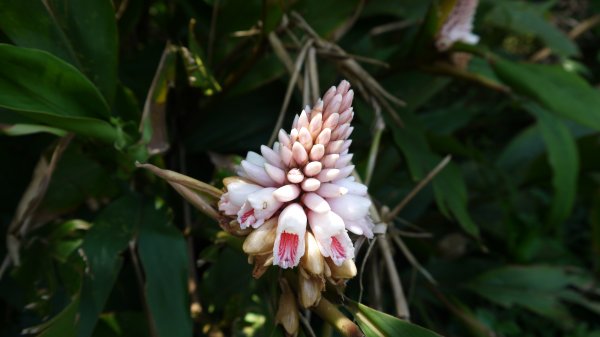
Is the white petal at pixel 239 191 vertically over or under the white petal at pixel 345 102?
under

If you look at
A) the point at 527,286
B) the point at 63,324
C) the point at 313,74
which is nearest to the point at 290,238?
the point at 63,324

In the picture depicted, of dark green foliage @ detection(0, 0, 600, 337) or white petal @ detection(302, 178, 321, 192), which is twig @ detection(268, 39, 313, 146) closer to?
dark green foliage @ detection(0, 0, 600, 337)

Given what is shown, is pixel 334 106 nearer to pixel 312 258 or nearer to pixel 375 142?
pixel 312 258

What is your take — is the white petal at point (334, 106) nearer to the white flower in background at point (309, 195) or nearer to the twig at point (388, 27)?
the white flower in background at point (309, 195)

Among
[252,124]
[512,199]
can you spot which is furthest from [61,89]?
[512,199]

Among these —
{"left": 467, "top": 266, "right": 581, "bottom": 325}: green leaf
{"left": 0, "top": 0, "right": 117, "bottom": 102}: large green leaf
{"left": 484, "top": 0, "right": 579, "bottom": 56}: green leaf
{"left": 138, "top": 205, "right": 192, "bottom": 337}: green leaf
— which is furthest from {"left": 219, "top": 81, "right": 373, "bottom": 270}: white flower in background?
{"left": 484, "top": 0, "right": 579, "bottom": 56}: green leaf

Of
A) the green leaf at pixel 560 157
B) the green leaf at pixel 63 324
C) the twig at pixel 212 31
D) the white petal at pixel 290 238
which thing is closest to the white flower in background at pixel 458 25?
the green leaf at pixel 560 157
